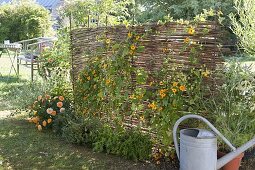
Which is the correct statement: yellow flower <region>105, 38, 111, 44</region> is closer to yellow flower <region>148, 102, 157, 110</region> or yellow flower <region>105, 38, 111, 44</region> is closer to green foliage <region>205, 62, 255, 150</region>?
yellow flower <region>148, 102, 157, 110</region>

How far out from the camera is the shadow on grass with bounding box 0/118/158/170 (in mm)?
3170

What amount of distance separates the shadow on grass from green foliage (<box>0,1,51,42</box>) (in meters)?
11.6

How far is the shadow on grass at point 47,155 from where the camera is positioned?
125 inches

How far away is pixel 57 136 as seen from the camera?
399 centimetres

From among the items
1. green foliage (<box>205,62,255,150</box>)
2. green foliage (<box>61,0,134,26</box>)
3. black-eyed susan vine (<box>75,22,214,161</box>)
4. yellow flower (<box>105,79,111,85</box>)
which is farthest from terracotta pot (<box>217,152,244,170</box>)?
green foliage (<box>61,0,134,26</box>)

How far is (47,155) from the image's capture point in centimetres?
342

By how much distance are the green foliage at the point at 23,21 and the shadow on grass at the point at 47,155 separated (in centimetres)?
1160

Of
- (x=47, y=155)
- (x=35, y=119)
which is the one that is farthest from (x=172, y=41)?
(x=35, y=119)

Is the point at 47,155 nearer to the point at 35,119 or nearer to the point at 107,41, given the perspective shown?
the point at 35,119

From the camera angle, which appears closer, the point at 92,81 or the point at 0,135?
the point at 92,81

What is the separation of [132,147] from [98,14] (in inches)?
125

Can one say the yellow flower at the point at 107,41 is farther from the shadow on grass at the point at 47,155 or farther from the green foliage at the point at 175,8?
the green foliage at the point at 175,8

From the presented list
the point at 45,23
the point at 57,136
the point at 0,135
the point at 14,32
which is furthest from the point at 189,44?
the point at 14,32

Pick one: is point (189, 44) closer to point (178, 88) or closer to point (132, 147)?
point (178, 88)
